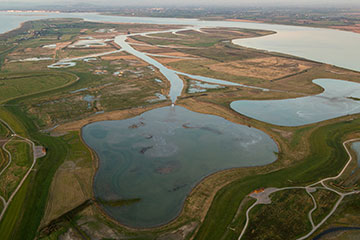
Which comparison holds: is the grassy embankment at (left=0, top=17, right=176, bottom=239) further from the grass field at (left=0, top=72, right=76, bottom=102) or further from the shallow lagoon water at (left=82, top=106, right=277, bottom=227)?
the shallow lagoon water at (left=82, top=106, right=277, bottom=227)

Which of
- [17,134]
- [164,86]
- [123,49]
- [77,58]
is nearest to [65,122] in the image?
[17,134]

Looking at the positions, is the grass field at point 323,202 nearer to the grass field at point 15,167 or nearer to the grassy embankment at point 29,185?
the grassy embankment at point 29,185

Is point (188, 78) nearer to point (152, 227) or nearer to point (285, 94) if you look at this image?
point (285, 94)

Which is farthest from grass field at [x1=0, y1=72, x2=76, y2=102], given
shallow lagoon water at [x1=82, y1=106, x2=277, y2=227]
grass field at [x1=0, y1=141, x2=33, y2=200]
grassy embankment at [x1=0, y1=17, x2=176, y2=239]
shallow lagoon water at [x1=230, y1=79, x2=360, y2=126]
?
shallow lagoon water at [x1=230, y1=79, x2=360, y2=126]

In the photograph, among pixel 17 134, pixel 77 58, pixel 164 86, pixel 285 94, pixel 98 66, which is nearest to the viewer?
pixel 17 134

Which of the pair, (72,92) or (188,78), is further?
(188,78)

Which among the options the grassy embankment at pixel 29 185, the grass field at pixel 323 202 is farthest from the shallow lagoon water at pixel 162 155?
the grass field at pixel 323 202

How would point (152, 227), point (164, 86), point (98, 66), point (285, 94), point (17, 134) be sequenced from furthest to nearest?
point (98, 66), point (164, 86), point (285, 94), point (17, 134), point (152, 227)
